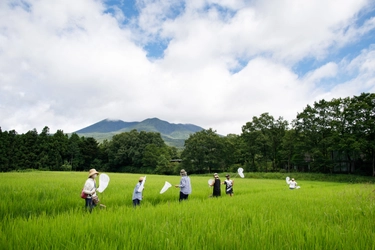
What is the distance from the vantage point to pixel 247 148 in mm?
49094

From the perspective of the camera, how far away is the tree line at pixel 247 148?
3419 centimetres

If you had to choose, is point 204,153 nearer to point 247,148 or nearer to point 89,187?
point 247,148

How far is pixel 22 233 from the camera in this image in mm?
3691

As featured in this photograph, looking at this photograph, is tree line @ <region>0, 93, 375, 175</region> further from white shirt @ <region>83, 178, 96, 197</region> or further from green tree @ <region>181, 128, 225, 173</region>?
white shirt @ <region>83, 178, 96, 197</region>

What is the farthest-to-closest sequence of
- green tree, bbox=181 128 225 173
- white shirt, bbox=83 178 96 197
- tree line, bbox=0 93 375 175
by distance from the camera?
green tree, bbox=181 128 225 173, tree line, bbox=0 93 375 175, white shirt, bbox=83 178 96 197

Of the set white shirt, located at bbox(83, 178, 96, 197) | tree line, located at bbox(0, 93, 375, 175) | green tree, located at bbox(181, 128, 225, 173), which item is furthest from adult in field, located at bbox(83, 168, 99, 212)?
green tree, located at bbox(181, 128, 225, 173)

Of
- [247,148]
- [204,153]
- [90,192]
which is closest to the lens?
[90,192]

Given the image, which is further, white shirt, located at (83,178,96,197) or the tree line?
the tree line

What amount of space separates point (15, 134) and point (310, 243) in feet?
235

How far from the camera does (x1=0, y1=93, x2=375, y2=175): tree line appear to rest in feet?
112

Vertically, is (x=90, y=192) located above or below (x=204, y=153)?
below

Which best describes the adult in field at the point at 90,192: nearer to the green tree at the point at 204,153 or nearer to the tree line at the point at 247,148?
the tree line at the point at 247,148

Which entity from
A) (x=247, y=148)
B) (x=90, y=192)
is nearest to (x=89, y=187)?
(x=90, y=192)

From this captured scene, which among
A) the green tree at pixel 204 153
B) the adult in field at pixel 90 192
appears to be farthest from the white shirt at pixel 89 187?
the green tree at pixel 204 153
